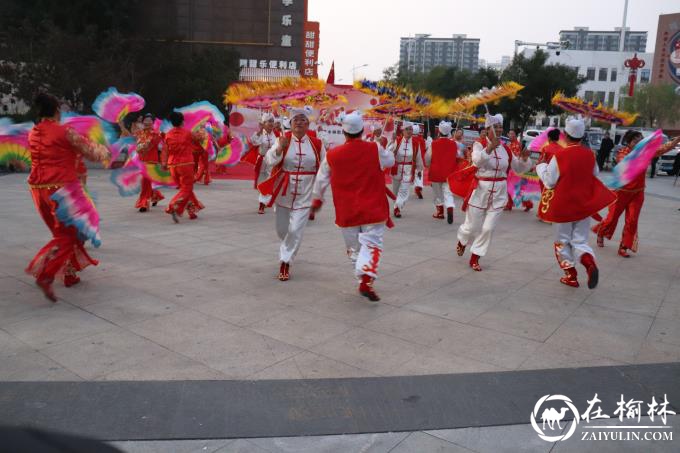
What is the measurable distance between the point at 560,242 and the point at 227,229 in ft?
15.7

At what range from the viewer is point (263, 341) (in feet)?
14.1

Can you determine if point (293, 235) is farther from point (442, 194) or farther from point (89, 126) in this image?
point (442, 194)

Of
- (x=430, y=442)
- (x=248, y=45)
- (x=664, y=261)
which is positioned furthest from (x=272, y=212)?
(x=248, y=45)

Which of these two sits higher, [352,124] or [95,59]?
[95,59]

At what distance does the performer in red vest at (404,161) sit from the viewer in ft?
34.1

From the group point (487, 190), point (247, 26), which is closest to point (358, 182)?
point (487, 190)

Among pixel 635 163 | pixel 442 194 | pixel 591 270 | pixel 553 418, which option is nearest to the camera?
pixel 553 418

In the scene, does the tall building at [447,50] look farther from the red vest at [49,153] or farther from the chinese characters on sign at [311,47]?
the red vest at [49,153]

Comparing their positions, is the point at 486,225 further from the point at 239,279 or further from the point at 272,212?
the point at 272,212

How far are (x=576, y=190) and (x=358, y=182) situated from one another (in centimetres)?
223

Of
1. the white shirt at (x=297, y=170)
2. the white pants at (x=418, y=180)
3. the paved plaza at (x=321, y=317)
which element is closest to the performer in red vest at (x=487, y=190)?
the paved plaza at (x=321, y=317)

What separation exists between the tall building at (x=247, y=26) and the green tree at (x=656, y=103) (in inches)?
1143

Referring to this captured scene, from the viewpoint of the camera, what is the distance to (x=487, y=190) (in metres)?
6.81

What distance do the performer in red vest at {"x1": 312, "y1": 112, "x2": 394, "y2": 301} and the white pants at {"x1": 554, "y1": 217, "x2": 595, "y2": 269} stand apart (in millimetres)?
1963
